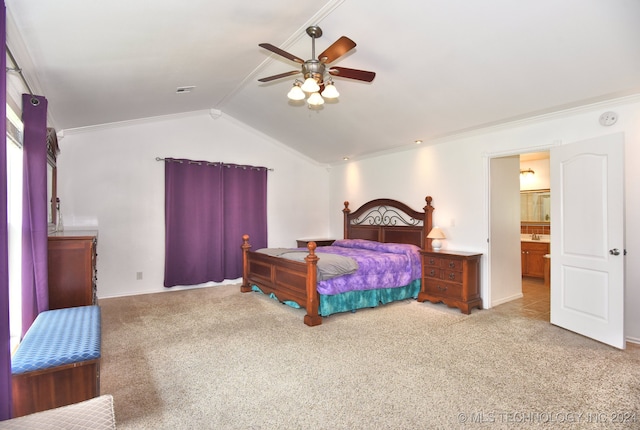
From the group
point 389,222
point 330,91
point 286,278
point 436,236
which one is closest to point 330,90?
point 330,91

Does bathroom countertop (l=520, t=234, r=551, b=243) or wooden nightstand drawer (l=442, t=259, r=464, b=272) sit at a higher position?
bathroom countertop (l=520, t=234, r=551, b=243)

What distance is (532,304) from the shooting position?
4.82 m

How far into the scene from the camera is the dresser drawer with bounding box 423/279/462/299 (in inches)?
178

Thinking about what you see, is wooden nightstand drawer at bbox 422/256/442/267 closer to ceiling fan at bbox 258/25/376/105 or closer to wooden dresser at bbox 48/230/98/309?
ceiling fan at bbox 258/25/376/105

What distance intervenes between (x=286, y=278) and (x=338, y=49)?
299 cm

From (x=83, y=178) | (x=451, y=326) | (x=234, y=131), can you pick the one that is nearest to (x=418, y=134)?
(x=451, y=326)

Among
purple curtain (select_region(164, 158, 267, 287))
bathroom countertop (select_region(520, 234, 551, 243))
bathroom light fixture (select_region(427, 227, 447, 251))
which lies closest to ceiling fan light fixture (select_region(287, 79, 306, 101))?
bathroom light fixture (select_region(427, 227, 447, 251))

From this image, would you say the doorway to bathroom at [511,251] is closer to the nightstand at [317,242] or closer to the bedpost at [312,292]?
the bedpost at [312,292]

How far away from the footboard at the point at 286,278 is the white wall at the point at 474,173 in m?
2.37

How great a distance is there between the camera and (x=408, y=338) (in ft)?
11.5

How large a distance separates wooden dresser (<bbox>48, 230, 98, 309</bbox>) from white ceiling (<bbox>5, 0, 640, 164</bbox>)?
4.84 feet

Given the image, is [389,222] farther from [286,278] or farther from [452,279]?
[286,278]

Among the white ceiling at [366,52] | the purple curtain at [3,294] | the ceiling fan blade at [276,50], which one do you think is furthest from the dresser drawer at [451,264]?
the purple curtain at [3,294]

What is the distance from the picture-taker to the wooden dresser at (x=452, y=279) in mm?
4418
